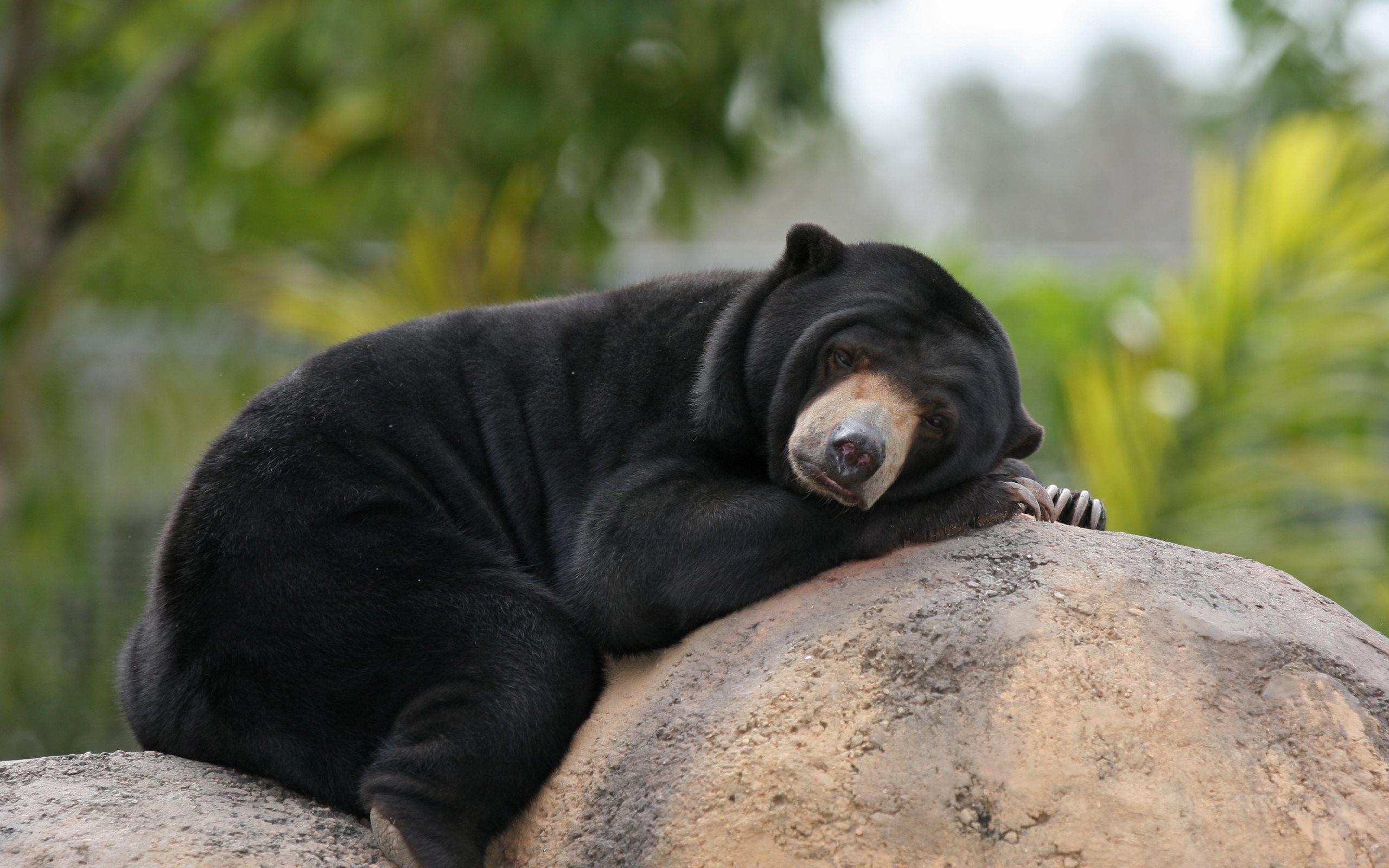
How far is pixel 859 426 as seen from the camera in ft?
9.85

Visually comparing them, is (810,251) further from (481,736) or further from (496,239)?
(496,239)

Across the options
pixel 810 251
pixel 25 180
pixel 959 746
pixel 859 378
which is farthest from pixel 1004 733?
pixel 25 180

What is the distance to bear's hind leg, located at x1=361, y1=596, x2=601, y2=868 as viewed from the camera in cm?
296

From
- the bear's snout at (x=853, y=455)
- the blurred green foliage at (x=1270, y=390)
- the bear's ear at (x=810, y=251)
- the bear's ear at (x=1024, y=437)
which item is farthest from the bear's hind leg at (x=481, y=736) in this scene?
the blurred green foliage at (x=1270, y=390)

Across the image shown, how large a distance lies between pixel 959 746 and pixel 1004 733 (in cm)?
9

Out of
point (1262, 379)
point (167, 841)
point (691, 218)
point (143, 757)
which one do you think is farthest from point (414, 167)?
point (167, 841)

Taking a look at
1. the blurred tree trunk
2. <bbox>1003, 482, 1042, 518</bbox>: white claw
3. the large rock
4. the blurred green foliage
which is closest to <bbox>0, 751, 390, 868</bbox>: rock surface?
the large rock

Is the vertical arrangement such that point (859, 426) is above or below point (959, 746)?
above

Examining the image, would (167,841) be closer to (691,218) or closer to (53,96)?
(691,218)

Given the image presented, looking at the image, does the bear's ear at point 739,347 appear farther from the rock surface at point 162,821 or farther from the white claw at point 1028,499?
the rock surface at point 162,821

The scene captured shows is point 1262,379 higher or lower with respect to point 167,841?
higher

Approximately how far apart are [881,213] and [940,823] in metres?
32.2

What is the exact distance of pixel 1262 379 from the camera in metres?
6.60

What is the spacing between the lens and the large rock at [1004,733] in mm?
2660
